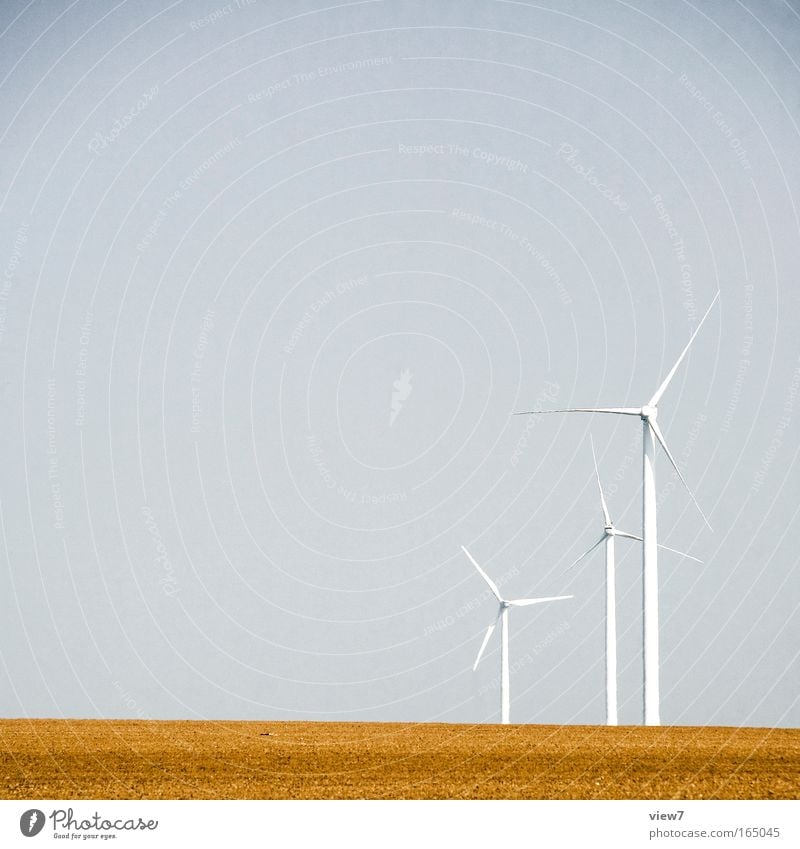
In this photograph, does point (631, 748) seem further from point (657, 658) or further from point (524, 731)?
point (657, 658)

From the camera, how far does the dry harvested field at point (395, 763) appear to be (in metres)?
34.1

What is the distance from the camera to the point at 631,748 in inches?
1807

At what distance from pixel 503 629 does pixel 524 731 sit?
2215 centimetres
